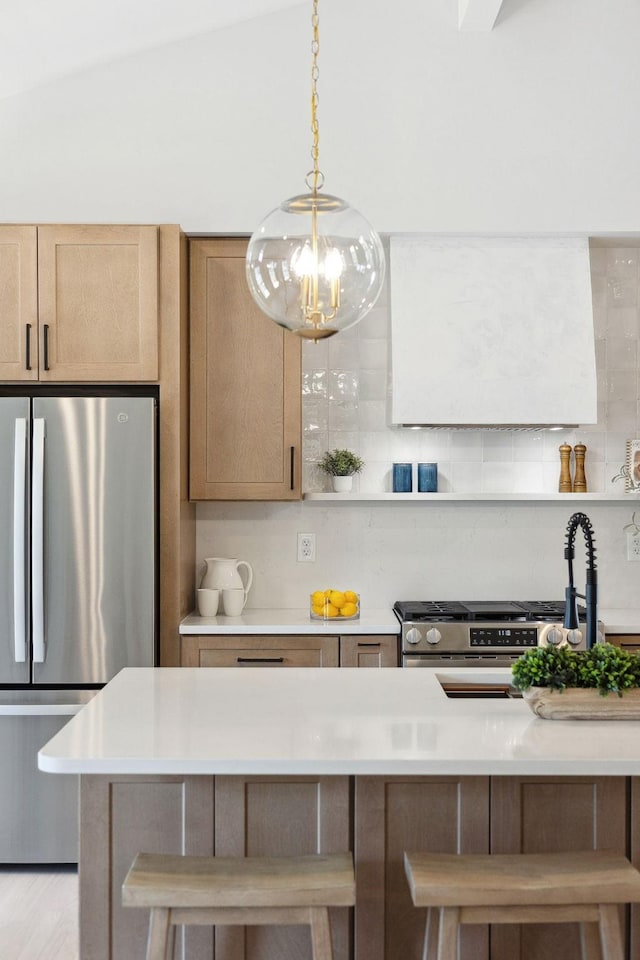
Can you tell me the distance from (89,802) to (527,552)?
8.74 feet

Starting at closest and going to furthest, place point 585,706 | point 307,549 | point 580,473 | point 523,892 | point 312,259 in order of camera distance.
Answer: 1. point 523,892
2. point 312,259
3. point 585,706
4. point 580,473
5. point 307,549

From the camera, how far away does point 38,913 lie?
3.12 m

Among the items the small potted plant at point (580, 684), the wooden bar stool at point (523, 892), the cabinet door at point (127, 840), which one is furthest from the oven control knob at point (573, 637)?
the cabinet door at point (127, 840)

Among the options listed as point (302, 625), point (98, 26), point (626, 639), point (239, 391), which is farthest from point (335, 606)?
point (98, 26)

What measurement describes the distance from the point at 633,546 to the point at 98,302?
8.54ft

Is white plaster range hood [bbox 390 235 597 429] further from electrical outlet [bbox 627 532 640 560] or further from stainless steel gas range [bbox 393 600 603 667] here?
stainless steel gas range [bbox 393 600 603 667]

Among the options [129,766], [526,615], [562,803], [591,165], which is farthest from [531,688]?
[591,165]

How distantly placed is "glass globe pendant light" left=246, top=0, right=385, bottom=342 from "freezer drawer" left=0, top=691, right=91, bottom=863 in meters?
2.11

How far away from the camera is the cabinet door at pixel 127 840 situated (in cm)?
205

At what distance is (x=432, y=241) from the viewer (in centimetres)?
394

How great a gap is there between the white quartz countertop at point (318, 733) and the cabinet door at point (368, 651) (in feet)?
3.19

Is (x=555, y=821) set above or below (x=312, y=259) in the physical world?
below

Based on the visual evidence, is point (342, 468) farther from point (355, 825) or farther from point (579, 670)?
point (355, 825)

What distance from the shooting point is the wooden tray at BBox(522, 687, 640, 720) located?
7.08 feet
